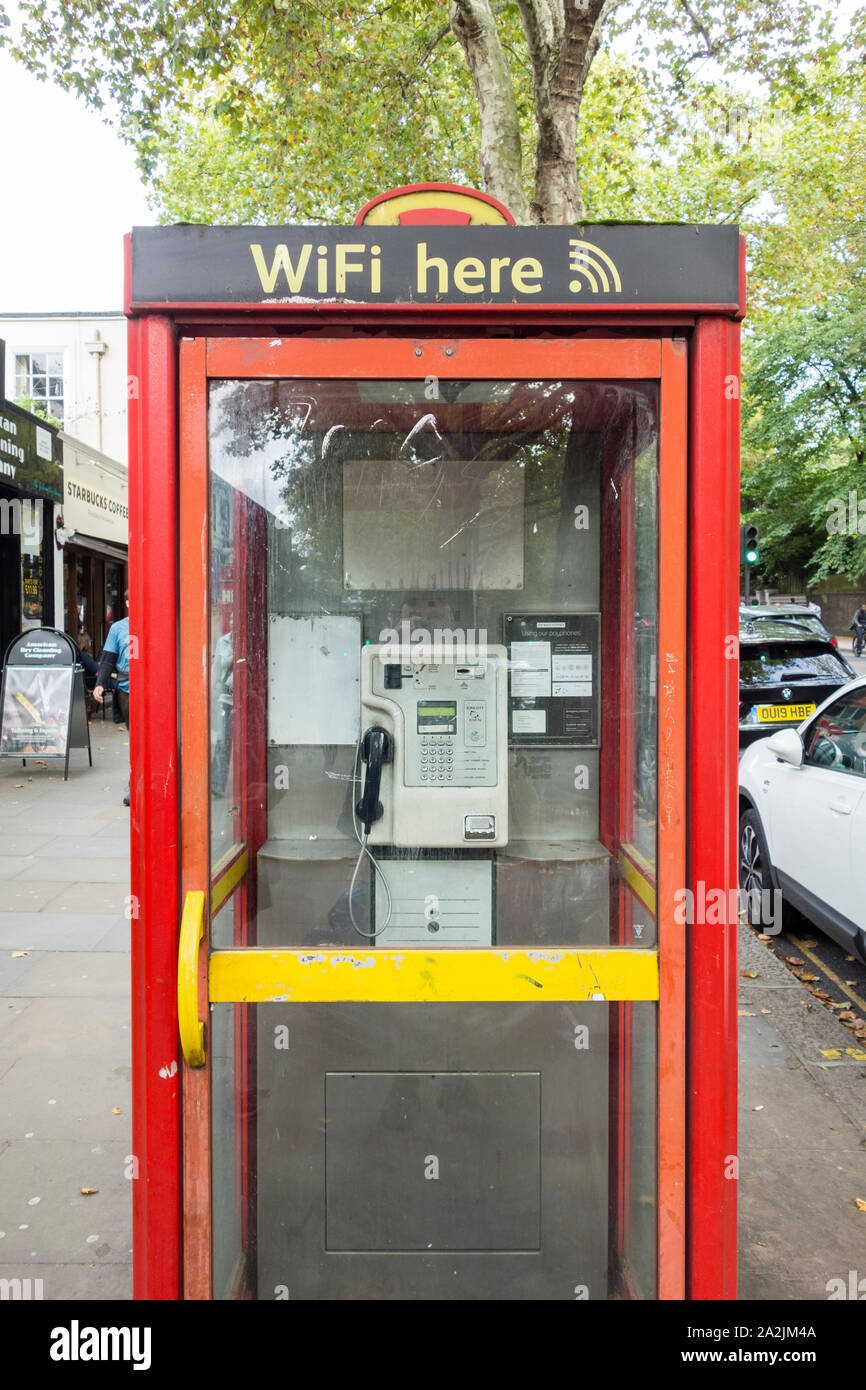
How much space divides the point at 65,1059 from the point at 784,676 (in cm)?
754

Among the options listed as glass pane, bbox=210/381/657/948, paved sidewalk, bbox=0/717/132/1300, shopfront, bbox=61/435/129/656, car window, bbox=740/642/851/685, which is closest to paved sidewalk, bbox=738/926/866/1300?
glass pane, bbox=210/381/657/948

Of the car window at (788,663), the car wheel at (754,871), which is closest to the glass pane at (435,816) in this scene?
the car wheel at (754,871)

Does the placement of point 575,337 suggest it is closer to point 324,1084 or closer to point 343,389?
point 343,389

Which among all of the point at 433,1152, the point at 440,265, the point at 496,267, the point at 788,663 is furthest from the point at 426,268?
the point at 788,663

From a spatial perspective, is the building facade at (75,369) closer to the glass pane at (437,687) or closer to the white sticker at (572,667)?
the glass pane at (437,687)

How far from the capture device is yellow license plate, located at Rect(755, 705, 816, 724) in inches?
359

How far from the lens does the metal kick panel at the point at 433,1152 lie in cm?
242

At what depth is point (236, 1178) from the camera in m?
2.36

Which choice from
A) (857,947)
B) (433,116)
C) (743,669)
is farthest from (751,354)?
(857,947)

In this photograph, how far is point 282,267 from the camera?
1.78 metres

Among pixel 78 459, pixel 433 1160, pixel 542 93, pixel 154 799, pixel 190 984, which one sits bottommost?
pixel 433 1160

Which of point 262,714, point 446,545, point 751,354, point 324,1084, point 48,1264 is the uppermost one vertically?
point 751,354

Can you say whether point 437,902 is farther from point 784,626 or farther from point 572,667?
point 784,626

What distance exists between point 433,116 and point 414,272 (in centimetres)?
1130
